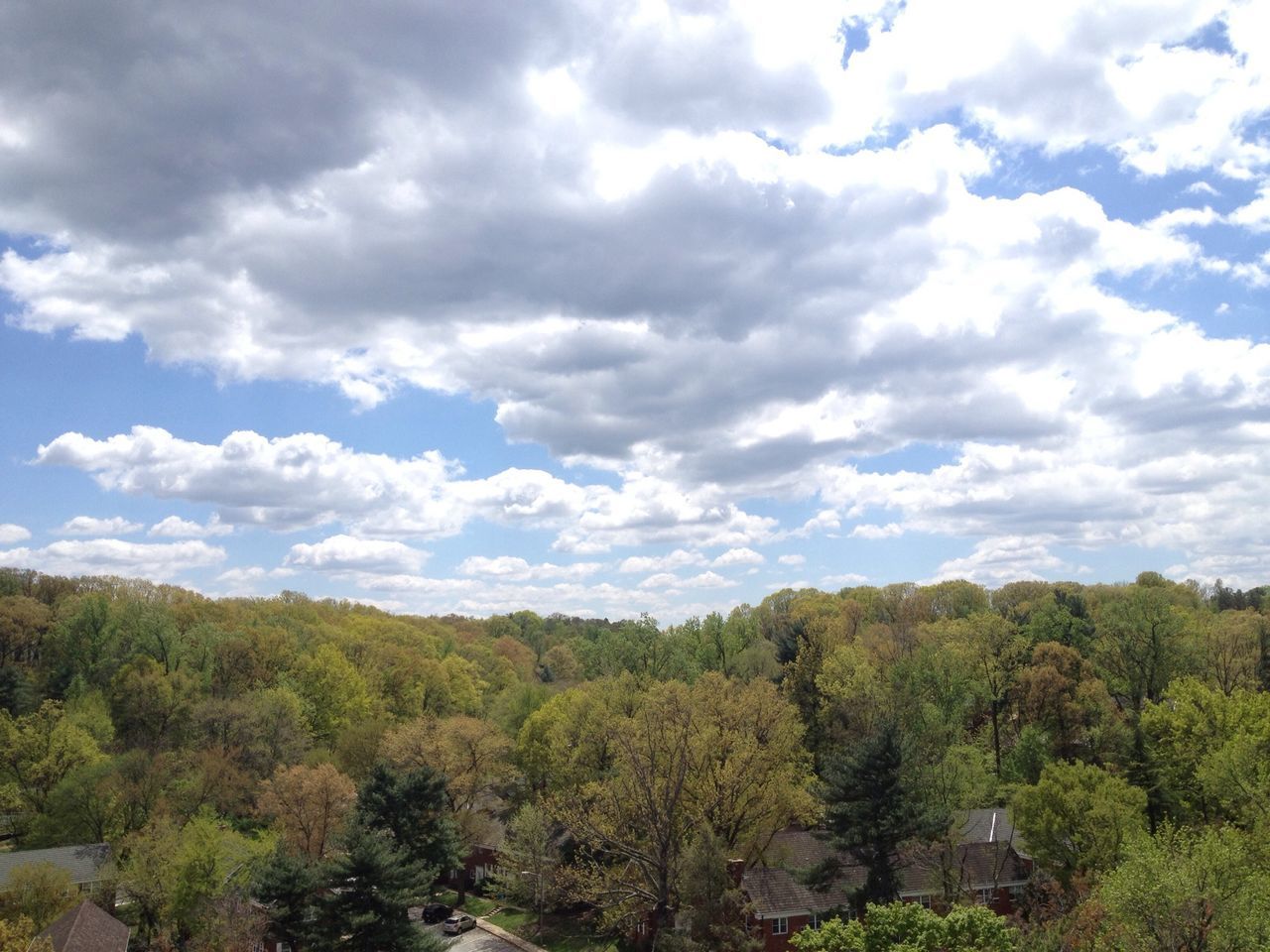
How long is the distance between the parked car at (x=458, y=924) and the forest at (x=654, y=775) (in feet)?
8.77

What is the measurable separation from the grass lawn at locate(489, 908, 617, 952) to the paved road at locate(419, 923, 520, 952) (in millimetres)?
1295

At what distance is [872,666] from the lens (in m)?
56.7

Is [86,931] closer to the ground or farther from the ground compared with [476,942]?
farther from the ground

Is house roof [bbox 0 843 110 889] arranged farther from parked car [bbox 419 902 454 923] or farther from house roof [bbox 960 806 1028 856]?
house roof [bbox 960 806 1028 856]

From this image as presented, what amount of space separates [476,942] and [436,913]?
17.4 ft

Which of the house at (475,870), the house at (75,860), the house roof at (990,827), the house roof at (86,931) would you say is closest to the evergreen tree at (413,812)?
the house at (475,870)

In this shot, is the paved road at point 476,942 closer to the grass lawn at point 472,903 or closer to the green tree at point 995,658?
the grass lawn at point 472,903

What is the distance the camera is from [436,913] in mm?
47594

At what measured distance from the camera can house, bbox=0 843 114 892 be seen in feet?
141

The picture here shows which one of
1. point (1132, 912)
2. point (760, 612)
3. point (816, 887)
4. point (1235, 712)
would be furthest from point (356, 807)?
point (760, 612)

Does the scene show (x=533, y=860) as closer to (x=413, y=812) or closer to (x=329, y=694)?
(x=413, y=812)

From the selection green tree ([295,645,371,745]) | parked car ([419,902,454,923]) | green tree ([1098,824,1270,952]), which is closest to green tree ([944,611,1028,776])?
parked car ([419,902,454,923])

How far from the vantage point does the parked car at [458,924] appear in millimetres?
44641

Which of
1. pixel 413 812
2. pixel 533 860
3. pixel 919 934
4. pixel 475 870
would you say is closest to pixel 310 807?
pixel 413 812
